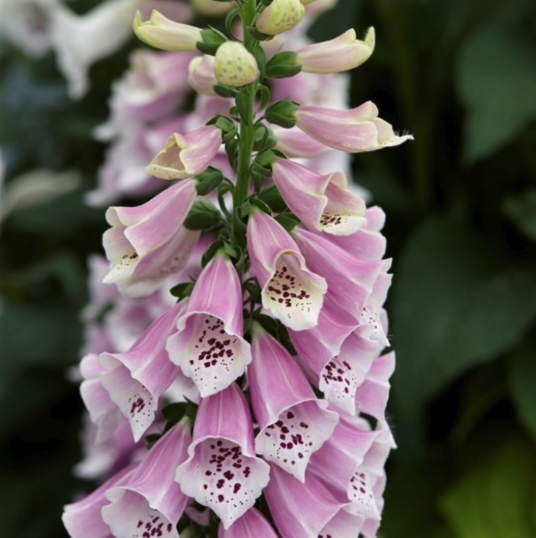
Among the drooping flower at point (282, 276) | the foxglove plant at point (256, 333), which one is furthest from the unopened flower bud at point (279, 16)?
the drooping flower at point (282, 276)

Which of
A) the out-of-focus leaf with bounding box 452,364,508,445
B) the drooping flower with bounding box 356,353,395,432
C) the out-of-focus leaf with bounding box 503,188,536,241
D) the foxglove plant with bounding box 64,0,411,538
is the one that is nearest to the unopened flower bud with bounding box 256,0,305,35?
the foxglove plant with bounding box 64,0,411,538

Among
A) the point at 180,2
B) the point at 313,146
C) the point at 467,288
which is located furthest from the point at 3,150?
the point at 313,146

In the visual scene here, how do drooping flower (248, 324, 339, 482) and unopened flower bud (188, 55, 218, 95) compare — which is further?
unopened flower bud (188, 55, 218, 95)

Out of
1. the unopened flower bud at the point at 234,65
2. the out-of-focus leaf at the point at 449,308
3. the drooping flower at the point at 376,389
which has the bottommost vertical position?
the out-of-focus leaf at the point at 449,308

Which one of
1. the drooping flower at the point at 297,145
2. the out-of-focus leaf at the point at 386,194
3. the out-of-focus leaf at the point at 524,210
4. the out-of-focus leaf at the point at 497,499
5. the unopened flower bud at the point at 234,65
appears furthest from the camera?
the out-of-focus leaf at the point at 386,194

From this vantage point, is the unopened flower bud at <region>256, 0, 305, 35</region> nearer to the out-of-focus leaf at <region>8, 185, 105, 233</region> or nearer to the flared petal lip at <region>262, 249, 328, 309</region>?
the flared petal lip at <region>262, 249, 328, 309</region>

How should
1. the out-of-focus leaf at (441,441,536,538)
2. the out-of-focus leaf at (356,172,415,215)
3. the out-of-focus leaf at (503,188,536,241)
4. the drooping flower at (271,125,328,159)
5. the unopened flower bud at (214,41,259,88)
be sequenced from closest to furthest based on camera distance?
the unopened flower bud at (214,41,259,88) → the drooping flower at (271,125,328,159) → the out-of-focus leaf at (441,441,536,538) → the out-of-focus leaf at (503,188,536,241) → the out-of-focus leaf at (356,172,415,215)

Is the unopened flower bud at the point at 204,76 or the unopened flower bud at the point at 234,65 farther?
the unopened flower bud at the point at 204,76

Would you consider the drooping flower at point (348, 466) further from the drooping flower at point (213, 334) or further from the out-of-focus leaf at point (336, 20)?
the out-of-focus leaf at point (336, 20)

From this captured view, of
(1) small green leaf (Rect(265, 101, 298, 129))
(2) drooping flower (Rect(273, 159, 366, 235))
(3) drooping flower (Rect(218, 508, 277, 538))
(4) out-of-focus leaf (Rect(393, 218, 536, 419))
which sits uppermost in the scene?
(1) small green leaf (Rect(265, 101, 298, 129))
